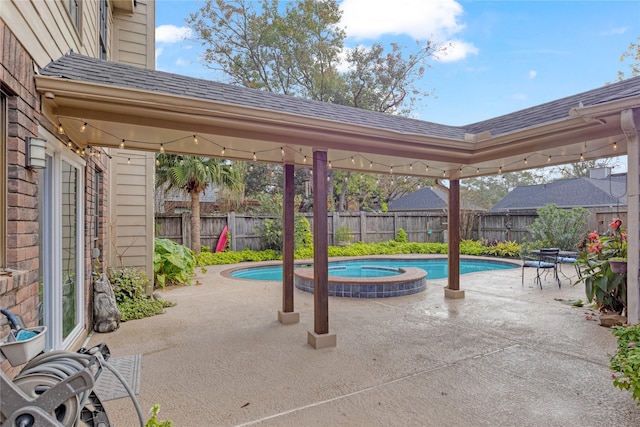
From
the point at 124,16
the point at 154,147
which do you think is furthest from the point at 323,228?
the point at 124,16

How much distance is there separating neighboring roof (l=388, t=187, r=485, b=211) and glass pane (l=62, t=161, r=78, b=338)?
1996 centimetres

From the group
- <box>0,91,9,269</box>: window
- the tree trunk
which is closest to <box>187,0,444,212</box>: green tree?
the tree trunk

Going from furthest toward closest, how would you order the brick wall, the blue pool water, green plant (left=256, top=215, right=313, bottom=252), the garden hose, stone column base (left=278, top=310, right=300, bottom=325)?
green plant (left=256, top=215, right=313, bottom=252), the blue pool water, stone column base (left=278, top=310, right=300, bottom=325), the brick wall, the garden hose

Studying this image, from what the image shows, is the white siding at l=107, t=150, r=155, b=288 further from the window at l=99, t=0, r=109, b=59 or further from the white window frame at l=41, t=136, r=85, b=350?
the white window frame at l=41, t=136, r=85, b=350

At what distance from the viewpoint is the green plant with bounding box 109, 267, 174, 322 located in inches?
224

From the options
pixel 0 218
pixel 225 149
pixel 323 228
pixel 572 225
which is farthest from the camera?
pixel 572 225

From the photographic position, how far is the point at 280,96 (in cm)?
491

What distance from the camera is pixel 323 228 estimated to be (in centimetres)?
436

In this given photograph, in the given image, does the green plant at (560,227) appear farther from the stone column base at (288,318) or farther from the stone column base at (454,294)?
the stone column base at (288,318)

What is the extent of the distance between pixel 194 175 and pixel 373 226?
8398mm

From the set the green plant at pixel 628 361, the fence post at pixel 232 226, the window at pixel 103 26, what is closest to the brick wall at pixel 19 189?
the green plant at pixel 628 361

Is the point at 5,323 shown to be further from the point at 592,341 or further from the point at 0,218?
the point at 592,341

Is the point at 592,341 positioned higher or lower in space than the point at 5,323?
lower

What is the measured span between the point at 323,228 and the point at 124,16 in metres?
6.14
